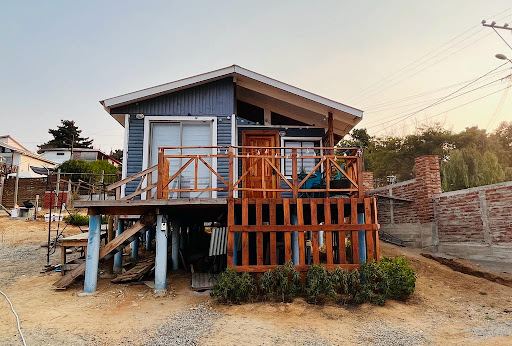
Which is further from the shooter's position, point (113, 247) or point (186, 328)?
point (113, 247)

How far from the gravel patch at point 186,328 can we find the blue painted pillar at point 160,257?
1.19 meters

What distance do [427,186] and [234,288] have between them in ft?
27.5

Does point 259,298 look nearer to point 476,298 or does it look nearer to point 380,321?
point 380,321

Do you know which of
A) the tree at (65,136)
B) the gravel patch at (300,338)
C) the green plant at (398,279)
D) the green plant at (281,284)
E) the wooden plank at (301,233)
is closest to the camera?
the gravel patch at (300,338)

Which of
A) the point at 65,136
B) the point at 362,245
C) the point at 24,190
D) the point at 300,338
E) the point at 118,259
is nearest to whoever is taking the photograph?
the point at 300,338

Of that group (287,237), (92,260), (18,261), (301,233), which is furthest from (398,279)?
(18,261)

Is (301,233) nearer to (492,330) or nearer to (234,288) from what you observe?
(234,288)

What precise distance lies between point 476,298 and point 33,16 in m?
15.5

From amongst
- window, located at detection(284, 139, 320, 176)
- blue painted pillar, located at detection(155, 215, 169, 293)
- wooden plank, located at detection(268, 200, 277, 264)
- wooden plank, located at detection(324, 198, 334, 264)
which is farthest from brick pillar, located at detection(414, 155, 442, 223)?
blue painted pillar, located at detection(155, 215, 169, 293)

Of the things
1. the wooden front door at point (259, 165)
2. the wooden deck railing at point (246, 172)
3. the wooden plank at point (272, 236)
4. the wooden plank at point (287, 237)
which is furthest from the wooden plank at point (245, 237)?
the wooden front door at point (259, 165)

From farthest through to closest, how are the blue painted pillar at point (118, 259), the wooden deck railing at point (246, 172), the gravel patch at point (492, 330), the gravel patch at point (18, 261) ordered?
the blue painted pillar at point (118, 259) → the gravel patch at point (18, 261) → the wooden deck railing at point (246, 172) → the gravel patch at point (492, 330)

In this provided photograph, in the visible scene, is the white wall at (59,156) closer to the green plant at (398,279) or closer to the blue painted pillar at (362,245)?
the blue painted pillar at (362,245)

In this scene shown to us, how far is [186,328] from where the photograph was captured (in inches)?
209

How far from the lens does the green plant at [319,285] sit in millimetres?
6406
